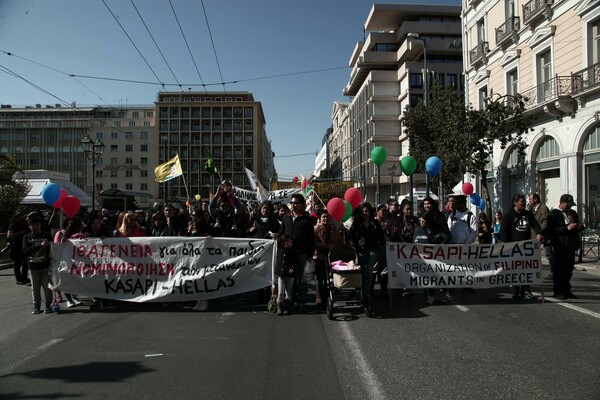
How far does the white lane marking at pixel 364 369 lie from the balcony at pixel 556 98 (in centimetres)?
1731

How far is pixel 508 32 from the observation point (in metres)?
24.4

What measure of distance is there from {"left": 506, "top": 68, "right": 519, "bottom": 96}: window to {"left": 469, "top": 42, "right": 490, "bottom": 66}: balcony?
273 centimetres

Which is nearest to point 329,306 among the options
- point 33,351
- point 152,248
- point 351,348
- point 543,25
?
point 351,348

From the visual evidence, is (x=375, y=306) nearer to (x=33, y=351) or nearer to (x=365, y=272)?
(x=365, y=272)

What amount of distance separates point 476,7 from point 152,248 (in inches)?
1116

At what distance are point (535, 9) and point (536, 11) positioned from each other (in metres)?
0.15

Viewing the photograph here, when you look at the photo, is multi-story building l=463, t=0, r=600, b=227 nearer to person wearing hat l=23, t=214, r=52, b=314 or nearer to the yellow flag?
the yellow flag

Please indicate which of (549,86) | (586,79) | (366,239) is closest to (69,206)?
(366,239)

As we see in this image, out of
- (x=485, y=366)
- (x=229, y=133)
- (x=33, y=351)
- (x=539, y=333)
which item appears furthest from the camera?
(x=229, y=133)

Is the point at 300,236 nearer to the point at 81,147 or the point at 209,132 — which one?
the point at 209,132

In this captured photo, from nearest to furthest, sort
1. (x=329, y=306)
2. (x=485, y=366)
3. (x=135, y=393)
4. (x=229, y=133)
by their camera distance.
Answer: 1. (x=135, y=393)
2. (x=485, y=366)
3. (x=329, y=306)
4. (x=229, y=133)

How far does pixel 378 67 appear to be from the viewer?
2488 inches

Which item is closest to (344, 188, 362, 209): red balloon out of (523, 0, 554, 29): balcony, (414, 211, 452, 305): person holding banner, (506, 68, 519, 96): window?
(414, 211, 452, 305): person holding banner

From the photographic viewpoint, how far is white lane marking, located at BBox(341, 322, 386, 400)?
4027 mm
